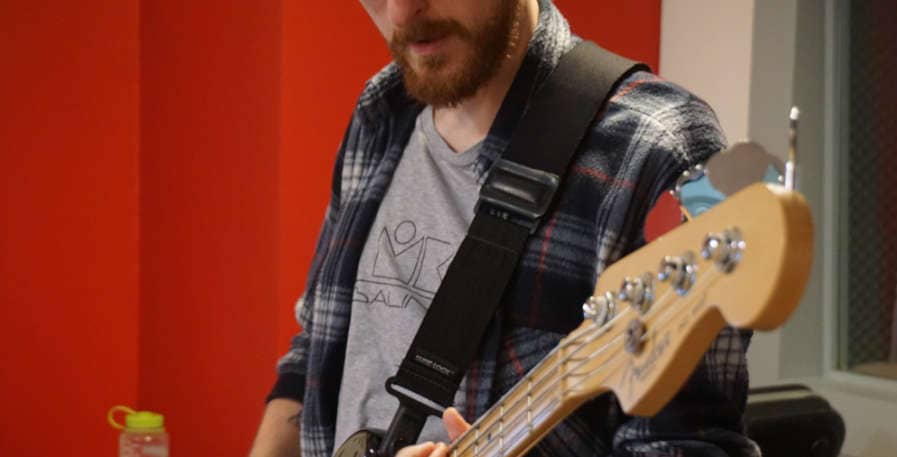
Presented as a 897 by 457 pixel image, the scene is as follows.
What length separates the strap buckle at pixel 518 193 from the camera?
50.9 inches

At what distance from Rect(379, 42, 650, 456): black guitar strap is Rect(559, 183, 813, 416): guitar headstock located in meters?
0.29

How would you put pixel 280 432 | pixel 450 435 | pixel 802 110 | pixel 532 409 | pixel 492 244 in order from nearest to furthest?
1. pixel 532 409
2. pixel 450 435
3. pixel 492 244
4. pixel 280 432
5. pixel 802 110

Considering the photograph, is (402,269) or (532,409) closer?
(532,409)

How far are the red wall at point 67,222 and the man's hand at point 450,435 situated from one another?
1.78 metres

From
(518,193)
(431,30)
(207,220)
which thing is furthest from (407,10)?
(207,220)

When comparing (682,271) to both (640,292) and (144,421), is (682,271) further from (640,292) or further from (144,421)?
(144,421)

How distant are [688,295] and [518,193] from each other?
49cm

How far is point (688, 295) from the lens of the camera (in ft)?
2.75

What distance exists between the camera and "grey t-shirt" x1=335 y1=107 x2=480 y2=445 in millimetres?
1401

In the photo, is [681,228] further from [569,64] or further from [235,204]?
[235,204]

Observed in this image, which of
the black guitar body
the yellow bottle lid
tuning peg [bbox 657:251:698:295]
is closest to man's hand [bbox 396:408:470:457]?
the black guitar body

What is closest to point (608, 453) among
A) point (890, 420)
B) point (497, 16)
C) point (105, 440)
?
point (497, 16)

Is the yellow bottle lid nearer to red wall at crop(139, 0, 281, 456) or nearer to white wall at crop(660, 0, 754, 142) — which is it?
red wall at crop(139, 0, 281, 456)

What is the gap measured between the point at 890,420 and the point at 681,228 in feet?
5.86
